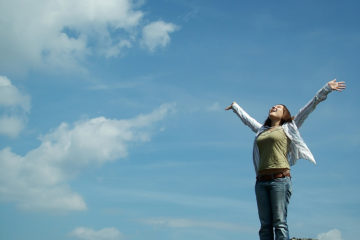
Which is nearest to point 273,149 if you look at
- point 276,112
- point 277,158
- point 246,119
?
point 277,158

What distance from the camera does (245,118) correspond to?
9.18 metres

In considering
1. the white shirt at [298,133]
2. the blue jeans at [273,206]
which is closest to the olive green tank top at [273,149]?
the white shirt at [298,133]

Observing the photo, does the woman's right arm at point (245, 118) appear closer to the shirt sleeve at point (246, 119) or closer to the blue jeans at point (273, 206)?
the shirt sleeve at point (246, 119)

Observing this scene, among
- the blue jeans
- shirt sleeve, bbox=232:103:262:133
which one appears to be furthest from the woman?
shirt sleeve, bbox=232:103:262:133

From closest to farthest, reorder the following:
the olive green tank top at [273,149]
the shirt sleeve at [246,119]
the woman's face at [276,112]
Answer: the olive green tank top at [273,149] < the woman's face at [276,112] < the shirt sleeve at [246,119]

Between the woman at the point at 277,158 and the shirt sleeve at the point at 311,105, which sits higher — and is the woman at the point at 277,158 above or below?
below

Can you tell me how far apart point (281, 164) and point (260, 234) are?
1.41 metres

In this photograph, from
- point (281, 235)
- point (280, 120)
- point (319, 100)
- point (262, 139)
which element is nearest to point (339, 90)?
point (319, 100)

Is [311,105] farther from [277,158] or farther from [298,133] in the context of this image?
[277,158]

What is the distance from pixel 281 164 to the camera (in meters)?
7.39

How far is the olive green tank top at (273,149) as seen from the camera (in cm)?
745

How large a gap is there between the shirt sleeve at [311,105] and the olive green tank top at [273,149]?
485 millimetres

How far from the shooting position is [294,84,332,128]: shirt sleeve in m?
7.67

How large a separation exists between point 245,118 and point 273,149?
1760mm
